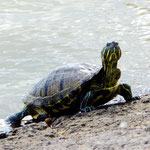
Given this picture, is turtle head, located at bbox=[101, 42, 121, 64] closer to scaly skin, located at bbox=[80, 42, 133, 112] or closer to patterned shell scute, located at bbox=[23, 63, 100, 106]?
scaly skin, located at bbox=[80, 42, 133, 112]

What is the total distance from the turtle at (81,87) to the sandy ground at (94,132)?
19 centimetres

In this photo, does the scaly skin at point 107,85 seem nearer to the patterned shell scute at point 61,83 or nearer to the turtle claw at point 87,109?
the turtle claw at point 87,109

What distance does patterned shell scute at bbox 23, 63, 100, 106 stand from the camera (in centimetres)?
529

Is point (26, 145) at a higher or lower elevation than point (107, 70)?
lower

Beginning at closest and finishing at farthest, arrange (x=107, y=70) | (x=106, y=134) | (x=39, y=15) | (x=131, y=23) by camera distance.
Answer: (x=106, y=134) < (x=107, y=70) < (x=131, y=23) < (x=39, y=15)

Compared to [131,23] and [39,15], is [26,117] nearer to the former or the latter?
[131,23]

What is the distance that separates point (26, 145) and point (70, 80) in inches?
53.9

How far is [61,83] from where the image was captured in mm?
5391

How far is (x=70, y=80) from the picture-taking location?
5.34 meters

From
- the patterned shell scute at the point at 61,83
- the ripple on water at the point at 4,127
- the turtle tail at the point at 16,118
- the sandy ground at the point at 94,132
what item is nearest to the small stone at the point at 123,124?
the sandy ground at the point at 94,132

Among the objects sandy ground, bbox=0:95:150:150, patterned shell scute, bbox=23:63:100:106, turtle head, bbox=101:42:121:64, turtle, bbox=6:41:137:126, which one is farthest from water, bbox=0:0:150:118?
sandy ground, bbox=0:95:150:150

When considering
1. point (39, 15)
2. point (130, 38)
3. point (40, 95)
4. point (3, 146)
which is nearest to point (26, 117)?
point (40, 95)

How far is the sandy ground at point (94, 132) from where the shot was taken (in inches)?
141

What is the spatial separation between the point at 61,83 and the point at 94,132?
50.7 inches
